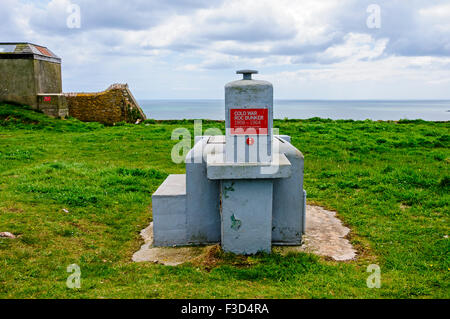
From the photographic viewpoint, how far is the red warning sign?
4.96m

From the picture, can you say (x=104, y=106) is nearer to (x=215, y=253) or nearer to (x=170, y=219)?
(x=170, y=219)

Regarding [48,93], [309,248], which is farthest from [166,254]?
[48,93]

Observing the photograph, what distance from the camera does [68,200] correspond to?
7.10 meters

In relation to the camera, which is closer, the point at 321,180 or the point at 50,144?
the point at 321,180

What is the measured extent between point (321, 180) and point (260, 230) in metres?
4.62

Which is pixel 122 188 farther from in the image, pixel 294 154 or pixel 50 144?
pixel 50 144

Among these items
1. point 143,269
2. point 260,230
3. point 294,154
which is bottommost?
point 143,269

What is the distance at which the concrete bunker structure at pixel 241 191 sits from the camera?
496 centimetres

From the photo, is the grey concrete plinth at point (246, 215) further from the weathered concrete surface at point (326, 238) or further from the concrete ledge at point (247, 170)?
the weathered concrete surface at point (326, 238)

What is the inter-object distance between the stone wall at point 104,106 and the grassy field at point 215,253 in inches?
326

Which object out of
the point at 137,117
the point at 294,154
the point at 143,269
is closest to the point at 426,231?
the point at 294,154

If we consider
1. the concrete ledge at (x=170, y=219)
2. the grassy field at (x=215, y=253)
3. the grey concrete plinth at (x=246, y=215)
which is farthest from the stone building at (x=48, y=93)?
the grey concrete plinth at (x=246, y=215)

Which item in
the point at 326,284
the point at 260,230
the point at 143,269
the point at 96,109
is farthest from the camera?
the point at 96,109

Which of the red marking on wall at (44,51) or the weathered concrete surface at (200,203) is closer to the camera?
the weathered concrete surface at (200,203)
